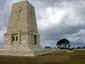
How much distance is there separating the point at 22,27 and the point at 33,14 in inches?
143

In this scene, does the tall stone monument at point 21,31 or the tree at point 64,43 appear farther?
the tree at point 64,43

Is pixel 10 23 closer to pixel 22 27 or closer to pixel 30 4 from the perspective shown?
pixel 22 27

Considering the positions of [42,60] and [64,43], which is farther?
[64,43]

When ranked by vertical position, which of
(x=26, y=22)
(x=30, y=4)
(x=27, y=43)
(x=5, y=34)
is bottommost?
(x=27, y=43)

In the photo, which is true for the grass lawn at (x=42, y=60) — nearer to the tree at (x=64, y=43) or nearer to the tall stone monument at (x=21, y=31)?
the tall stone monument at (x=21, y=31)

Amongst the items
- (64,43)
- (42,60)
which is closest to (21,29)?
(42,60)

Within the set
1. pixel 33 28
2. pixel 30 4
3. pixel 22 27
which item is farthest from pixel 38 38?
pixel 30 4

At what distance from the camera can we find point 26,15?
2195 cm

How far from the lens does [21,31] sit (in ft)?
70.1

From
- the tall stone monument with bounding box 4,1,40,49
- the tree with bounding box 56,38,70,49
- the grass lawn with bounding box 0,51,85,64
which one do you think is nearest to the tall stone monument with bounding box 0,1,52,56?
the tall stone monument with bounding box 4,1,40,49

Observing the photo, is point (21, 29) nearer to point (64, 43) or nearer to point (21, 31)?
point (21, 31)

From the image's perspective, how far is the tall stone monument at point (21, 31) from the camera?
2089cm

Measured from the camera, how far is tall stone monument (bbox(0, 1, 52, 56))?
68.5 ft

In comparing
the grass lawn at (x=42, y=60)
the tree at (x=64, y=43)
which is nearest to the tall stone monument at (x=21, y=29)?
the grass lawn at (x=42, y=60)
